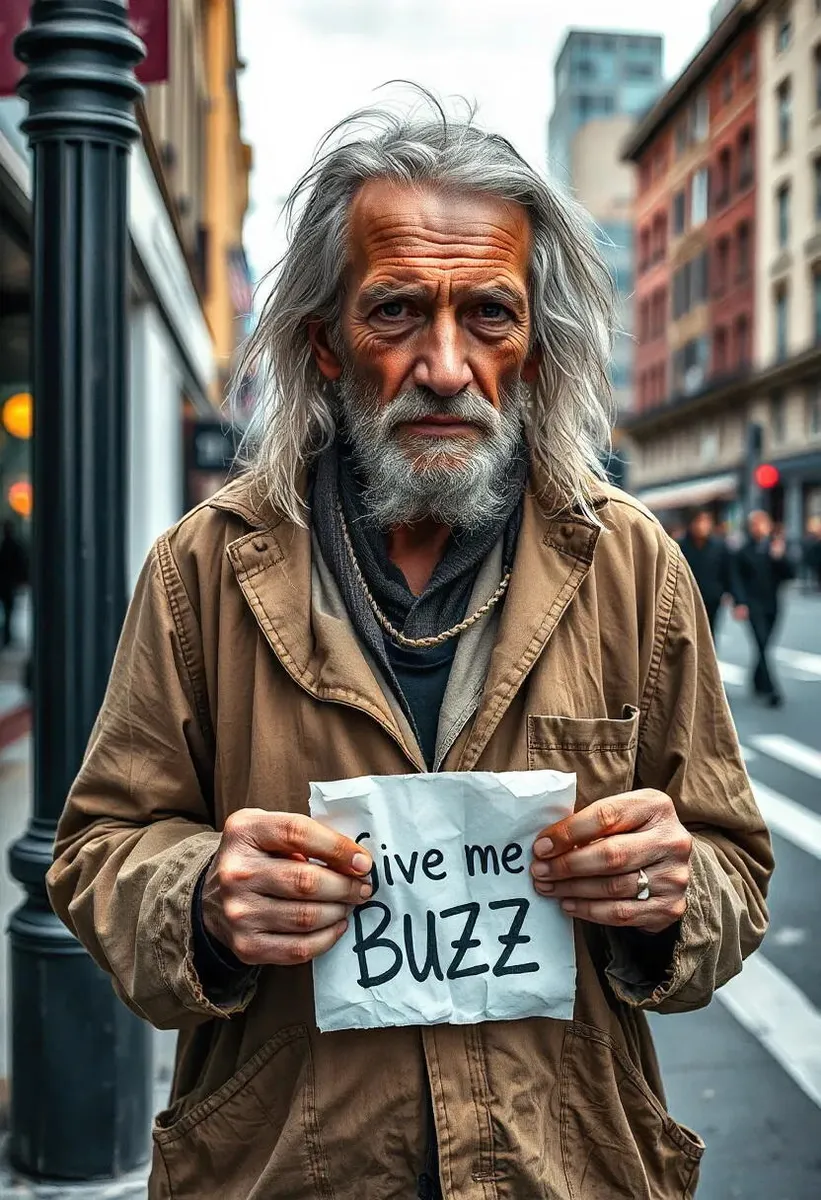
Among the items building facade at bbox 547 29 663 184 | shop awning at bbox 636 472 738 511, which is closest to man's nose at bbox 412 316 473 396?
shop awning at bbox 636 472 738 511

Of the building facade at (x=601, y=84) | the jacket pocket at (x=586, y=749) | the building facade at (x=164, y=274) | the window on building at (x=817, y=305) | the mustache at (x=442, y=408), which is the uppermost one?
the building facade at (x=601, y=84)

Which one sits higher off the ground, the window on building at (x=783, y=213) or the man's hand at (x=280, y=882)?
the window on building at (x=783, y=213)

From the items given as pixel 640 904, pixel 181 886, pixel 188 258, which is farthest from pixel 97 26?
pixel 188 258

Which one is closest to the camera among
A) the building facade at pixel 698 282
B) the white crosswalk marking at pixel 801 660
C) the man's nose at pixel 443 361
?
the man's nose at pixel 443 361

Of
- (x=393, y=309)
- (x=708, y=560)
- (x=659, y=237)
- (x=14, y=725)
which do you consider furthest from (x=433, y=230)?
(x=659, y=237)

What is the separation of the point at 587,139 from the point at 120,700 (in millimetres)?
77895

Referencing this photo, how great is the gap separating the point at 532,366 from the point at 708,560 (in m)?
10.7

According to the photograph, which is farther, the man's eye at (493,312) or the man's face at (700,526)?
the man's face at (700,526)

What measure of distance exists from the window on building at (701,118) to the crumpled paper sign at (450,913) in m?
51.7

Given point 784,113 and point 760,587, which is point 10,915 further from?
point 784,113

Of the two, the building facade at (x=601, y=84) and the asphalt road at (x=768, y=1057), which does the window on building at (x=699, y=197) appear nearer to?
the building facade at (x=601, y=84)

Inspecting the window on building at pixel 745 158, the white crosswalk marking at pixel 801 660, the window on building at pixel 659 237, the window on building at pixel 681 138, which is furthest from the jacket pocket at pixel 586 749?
the window on building at pixel 659 237

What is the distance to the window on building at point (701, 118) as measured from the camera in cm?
4881

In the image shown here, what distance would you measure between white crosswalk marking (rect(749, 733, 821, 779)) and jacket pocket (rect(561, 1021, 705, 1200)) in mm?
7271
